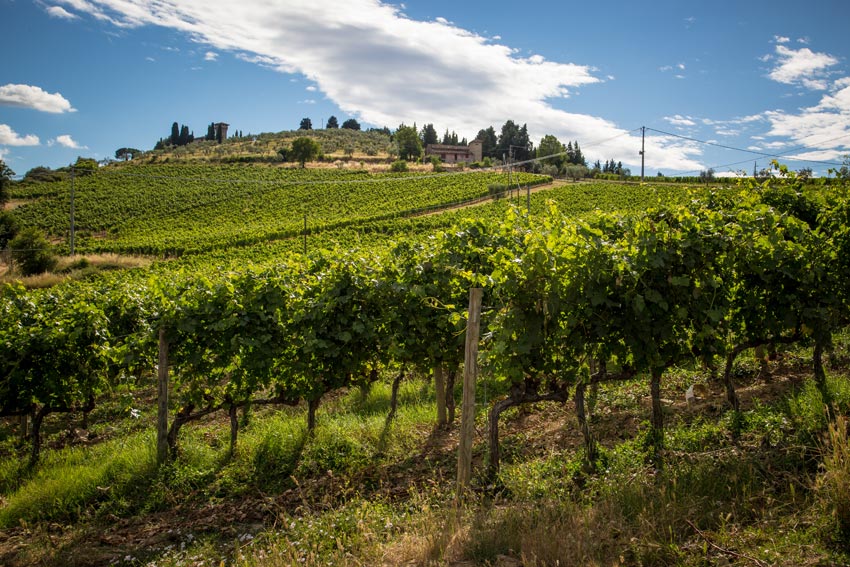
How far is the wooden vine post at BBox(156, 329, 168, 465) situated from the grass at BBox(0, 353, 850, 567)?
7.5 inches

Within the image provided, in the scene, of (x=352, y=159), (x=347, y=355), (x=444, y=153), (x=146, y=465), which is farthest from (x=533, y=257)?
(x=444, y=153)

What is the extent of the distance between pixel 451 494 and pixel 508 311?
6.13 ft

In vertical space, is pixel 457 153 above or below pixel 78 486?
above

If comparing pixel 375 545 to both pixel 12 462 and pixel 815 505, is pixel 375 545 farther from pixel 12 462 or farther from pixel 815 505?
pixel 12 462

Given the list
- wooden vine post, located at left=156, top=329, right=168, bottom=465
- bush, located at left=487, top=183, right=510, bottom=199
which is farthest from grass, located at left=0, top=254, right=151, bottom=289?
wooden vine post, located at left=156, top=329, right=168, bottom=465

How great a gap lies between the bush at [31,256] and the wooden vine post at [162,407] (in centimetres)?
4120

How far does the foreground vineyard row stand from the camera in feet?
17.6

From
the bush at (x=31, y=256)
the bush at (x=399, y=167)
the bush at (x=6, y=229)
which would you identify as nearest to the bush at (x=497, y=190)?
the bush at (x=399, y=167)

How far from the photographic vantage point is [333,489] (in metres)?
6.25

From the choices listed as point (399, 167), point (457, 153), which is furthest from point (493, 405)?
point (457, 153)

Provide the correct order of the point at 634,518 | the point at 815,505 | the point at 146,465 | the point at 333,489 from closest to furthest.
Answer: the point at 815,505 < the point at 634,518 < the point at 333,489 < the point at 146,465

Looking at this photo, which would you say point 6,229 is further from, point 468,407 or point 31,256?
point 468,407

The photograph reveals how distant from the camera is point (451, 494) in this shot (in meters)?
5.20

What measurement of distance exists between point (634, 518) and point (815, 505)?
48.2 inches
